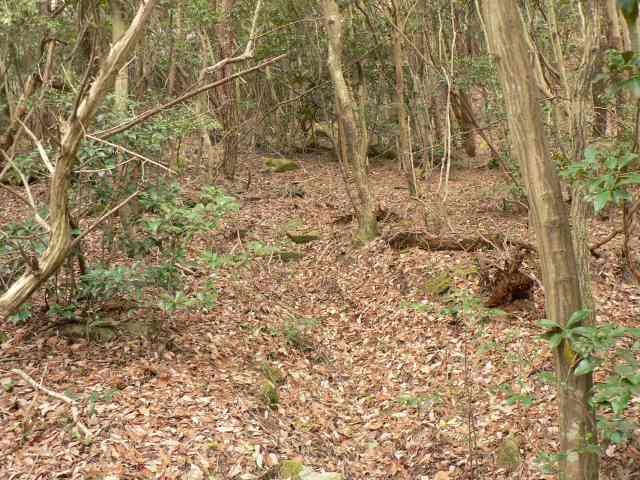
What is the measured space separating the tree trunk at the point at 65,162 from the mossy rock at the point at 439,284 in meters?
5.54

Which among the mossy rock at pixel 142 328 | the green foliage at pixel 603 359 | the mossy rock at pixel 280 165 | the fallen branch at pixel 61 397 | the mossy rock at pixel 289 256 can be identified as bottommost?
the mossy rock at pixel 289 256

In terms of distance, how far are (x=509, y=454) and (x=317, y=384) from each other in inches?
105

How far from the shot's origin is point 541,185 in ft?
10.6

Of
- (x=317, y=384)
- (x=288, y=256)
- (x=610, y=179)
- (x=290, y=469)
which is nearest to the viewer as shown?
(x=610, y=179)

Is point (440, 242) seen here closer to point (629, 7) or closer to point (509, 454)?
point (509, 454)

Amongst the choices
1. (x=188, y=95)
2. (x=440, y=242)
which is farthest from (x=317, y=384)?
(x=188, y=95)

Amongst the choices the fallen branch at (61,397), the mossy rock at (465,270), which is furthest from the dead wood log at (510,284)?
the fallen branch at (61,397)

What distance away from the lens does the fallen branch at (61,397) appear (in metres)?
4.82

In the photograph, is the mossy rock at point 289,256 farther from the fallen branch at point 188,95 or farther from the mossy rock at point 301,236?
the fallen branch at point 188,95

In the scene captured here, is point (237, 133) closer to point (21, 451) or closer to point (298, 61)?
point (298, 61)

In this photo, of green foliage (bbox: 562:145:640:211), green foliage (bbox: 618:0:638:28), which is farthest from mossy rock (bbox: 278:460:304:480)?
green foliage (bbox: 618:0:638:28)

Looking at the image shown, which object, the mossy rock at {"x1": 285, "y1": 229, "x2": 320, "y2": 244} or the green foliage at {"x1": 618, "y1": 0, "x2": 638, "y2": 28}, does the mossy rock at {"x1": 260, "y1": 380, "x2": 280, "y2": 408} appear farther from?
the mossy rock at {"x1": 285, "y1": 229, "x2": 320, "y2": 244}

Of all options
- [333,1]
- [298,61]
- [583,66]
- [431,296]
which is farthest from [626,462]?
[298,61]

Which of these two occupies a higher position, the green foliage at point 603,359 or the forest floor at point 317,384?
the green foliage at point 603,359
